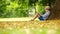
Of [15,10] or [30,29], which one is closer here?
[30,29]

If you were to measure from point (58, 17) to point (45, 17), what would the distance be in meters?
0.76

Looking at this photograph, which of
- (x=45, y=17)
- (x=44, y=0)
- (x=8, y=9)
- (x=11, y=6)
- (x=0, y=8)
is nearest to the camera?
(x=45, y=17)

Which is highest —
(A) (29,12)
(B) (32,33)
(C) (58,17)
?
(B) (32,33)

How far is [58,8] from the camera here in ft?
35.5

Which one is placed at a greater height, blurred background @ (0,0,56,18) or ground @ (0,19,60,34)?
ground @ (0,19,60,34)

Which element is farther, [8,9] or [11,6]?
[11,6]

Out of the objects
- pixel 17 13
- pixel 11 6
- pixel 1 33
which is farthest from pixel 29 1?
pixel 11 6

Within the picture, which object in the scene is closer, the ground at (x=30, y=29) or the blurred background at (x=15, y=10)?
the ground at (x=30, y=29)

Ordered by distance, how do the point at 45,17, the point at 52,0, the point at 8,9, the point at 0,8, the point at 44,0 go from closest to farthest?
1. the point at 45,17
2. the point at 52,0
3. the point at 44,0
4. the point at 0,8
5. the point at 8,9

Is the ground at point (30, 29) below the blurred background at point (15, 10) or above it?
above

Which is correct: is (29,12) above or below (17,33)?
below

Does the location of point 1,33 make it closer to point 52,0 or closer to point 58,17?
point 58,17

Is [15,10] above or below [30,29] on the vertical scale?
below

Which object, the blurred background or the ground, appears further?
the blurred background
